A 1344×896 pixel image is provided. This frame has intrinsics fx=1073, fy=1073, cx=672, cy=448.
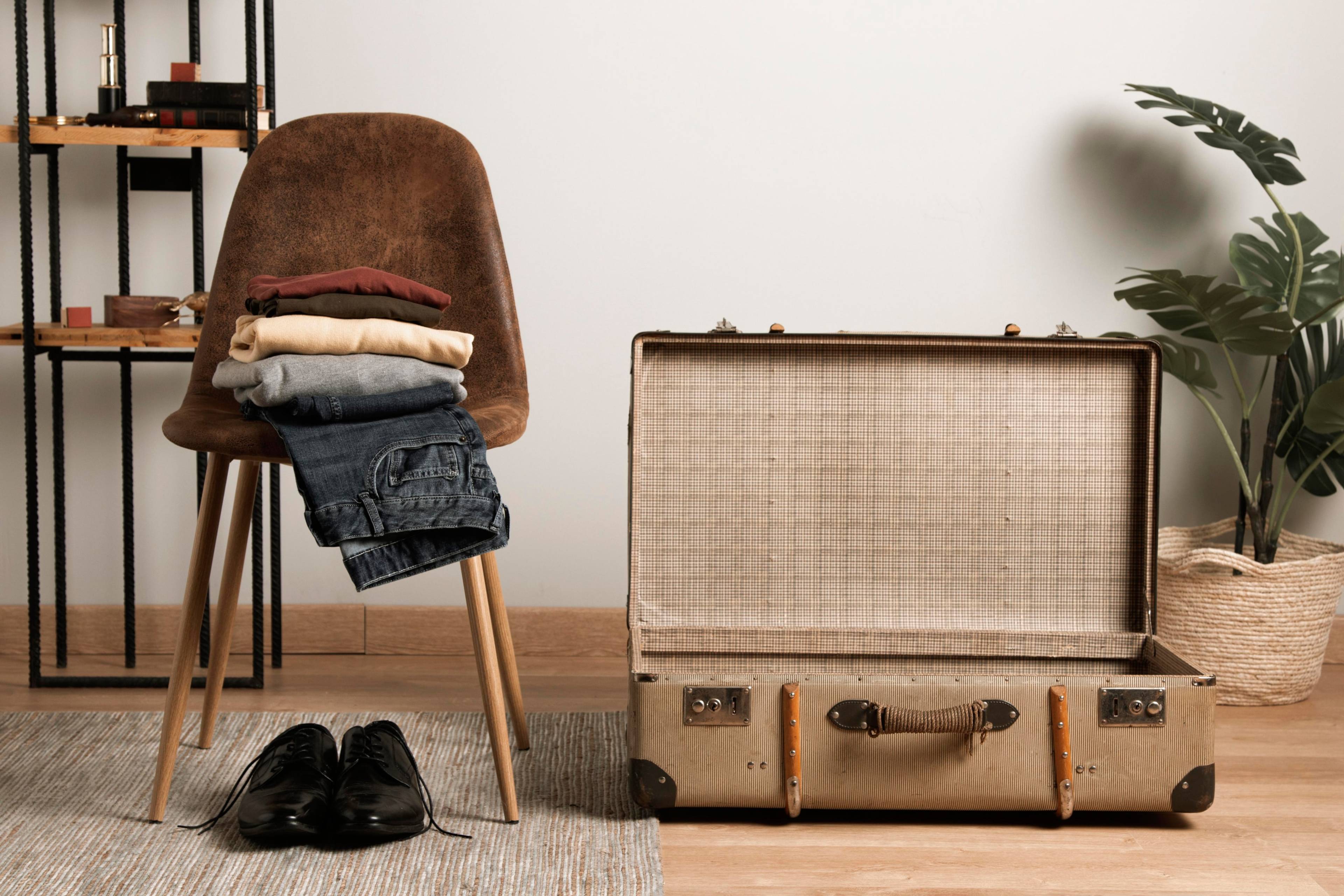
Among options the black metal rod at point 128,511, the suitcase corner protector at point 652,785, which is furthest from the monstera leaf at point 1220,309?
the black metal rod at point 128,511

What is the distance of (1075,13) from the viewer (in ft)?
6.78

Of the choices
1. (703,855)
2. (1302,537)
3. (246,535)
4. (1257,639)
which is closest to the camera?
(703,855)

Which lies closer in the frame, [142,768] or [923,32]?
[142,768]

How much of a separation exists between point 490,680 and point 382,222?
72 cm

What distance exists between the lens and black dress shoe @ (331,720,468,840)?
1.27 meters

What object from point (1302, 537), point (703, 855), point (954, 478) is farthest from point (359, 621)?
point (1302, 537)

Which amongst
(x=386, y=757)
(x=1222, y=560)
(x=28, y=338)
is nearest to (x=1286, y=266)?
(x=1222, y=560)

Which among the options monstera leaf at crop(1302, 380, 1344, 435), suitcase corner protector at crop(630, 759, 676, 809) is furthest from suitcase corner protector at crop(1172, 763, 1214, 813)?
monstera leaf at crop(1302, 380, 1344, 435)

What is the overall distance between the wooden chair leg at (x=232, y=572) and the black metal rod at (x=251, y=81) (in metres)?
0.66

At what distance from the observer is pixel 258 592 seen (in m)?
1.95

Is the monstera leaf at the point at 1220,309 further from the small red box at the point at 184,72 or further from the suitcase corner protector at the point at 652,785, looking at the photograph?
the small red box at the point at 184,72

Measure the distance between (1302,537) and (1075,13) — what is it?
43.0 inches

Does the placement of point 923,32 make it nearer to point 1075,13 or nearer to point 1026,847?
point 1075,13

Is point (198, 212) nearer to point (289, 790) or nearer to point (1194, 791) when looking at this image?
point (289, 790)
